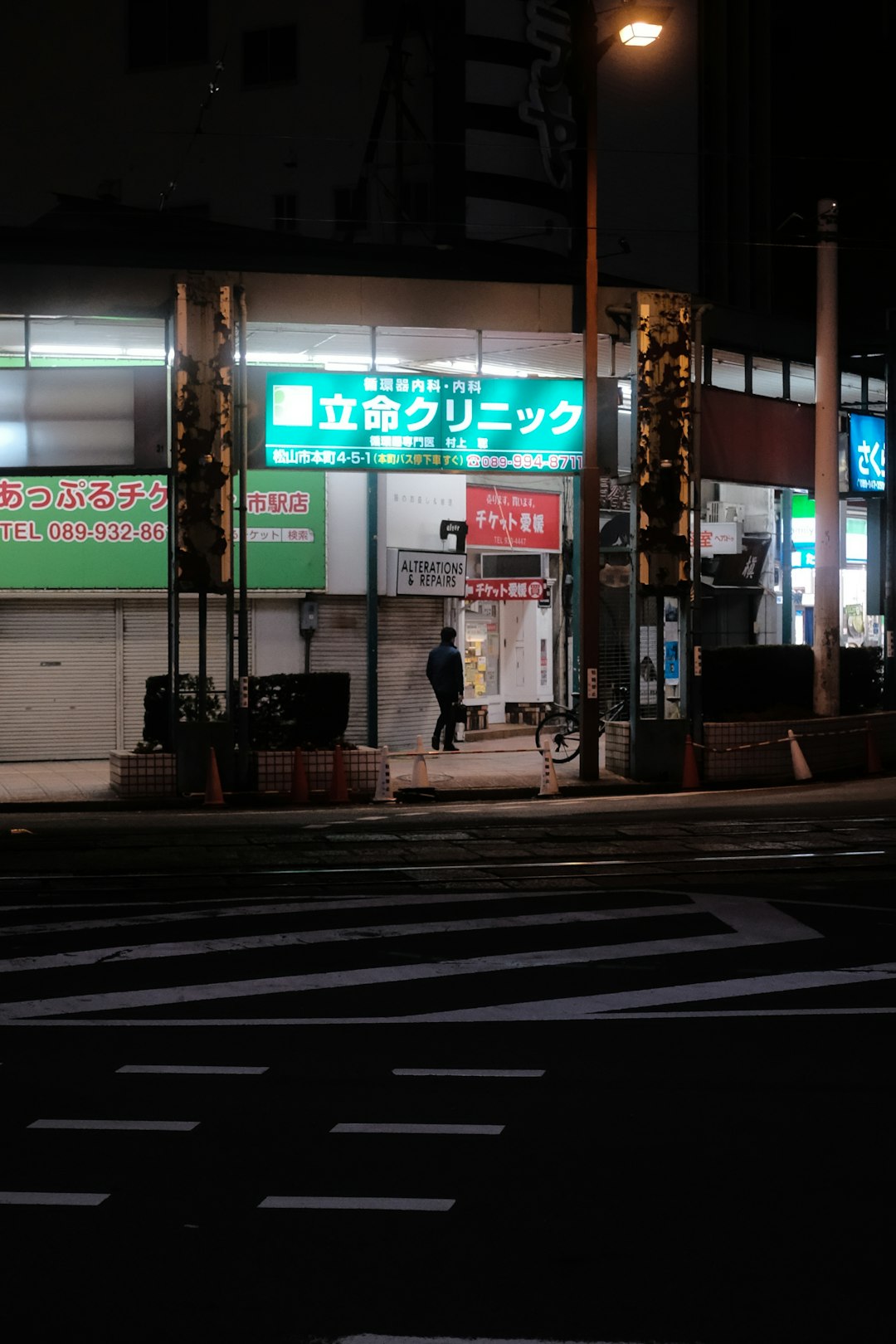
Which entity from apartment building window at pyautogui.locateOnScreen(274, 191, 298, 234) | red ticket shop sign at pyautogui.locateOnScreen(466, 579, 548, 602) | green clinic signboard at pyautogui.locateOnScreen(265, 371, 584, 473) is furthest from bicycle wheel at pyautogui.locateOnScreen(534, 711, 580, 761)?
apartment building window at pyautogui.locateOnScreen(274, 191, 298, 234)

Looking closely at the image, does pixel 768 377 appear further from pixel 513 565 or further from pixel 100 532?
pixel 100 532

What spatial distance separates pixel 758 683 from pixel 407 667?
5.70 m

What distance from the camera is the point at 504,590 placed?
2736cm

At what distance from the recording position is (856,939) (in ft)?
33.1

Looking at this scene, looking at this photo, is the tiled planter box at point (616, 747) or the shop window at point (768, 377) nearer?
the tiled planter box at point (616, 747)

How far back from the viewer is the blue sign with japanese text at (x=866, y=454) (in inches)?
1040

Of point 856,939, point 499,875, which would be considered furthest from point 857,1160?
point 499,875

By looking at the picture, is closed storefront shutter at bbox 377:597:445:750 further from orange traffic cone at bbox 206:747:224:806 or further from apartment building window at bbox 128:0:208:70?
apartment building window at bbox 128:0:208:70

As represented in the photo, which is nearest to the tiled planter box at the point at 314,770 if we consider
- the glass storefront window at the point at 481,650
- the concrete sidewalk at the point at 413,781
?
the concrete sidewalk at the point at 413,781

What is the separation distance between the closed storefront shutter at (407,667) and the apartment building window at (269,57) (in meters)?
24.6

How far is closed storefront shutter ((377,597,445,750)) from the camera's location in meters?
25.5

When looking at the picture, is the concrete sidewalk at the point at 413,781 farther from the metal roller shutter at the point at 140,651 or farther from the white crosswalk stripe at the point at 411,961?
the white crosswalk stripe at the point at 411,961

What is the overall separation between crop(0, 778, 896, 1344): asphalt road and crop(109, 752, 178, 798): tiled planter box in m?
6.58

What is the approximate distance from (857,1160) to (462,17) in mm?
42641
